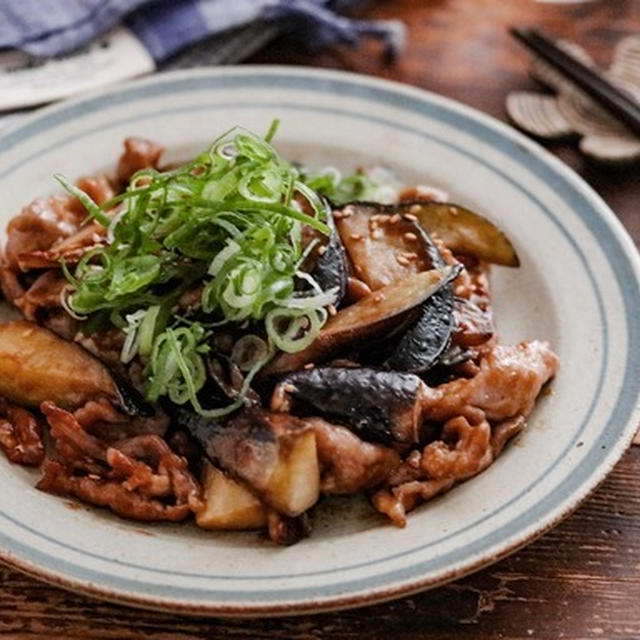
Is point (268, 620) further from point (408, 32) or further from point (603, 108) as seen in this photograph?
point (408, 32)

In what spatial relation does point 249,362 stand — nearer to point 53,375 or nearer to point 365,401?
point 365,401

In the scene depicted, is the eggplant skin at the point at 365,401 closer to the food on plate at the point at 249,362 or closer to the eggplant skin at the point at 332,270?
the food on plate at the point at 249,362

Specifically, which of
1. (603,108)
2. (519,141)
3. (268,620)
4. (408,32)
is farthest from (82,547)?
(408,32)

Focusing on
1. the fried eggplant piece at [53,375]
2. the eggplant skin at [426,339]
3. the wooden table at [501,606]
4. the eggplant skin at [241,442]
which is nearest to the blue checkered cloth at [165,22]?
the fried eggplant piece at [53,375]

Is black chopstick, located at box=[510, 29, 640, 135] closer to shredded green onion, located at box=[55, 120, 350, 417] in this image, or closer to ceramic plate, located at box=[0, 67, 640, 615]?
ceramic plate, located at box=[0, 67, 640, 615]

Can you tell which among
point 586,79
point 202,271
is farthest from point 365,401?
point 586,79

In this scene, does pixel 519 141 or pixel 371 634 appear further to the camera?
pixel 519 141
